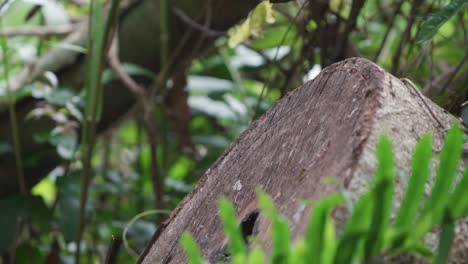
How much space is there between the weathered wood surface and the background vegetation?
18cm

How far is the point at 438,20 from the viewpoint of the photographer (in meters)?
0.90

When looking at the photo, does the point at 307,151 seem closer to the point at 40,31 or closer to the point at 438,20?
the point at 438,20

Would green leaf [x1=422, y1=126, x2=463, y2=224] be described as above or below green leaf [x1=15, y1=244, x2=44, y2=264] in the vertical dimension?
above

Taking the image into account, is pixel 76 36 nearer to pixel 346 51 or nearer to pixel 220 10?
pixel 220 10

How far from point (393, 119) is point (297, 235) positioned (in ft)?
0.48

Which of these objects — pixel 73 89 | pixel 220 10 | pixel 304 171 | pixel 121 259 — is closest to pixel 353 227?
pixel 304 171

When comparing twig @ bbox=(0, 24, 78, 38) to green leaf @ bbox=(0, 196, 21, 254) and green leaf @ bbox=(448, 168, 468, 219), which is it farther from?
green leaf @ bbox=(448, 168, 468, 219)

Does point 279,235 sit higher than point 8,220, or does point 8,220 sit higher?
point 279,235

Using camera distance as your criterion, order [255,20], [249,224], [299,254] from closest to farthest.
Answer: [299,254]
[249,224]
[255,20]

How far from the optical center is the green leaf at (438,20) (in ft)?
2.87

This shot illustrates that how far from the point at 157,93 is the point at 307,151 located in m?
1.11

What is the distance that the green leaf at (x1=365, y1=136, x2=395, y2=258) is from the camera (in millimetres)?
463

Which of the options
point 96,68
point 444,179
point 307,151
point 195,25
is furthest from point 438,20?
point 195,25

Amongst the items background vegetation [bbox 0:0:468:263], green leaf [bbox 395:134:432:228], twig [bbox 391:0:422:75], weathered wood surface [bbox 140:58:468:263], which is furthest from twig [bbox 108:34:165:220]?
green leaf [bbox 395:134:432:228]
